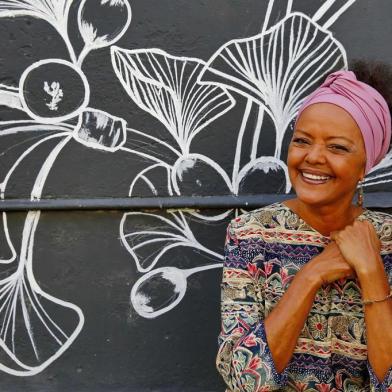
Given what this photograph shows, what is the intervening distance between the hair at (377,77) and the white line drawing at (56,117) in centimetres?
114

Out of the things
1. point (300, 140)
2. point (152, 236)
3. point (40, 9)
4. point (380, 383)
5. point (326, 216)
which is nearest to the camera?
point (380, 383)

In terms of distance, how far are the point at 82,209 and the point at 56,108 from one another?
444 millimetres

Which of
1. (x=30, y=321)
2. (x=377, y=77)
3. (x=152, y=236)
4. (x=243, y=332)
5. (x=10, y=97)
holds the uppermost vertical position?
(x=377, y=77)

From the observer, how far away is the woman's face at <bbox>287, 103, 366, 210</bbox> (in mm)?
2062

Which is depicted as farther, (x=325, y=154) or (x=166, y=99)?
(x=166, y=99)

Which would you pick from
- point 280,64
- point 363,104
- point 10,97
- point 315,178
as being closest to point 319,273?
point 315,178

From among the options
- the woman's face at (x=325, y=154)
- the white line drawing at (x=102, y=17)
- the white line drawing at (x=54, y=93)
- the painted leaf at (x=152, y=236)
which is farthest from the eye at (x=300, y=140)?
the white line drawing at (x=54, y=93)

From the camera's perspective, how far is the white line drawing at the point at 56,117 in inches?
111

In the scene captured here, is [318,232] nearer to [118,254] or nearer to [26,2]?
[118,254]

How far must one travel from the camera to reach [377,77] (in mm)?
2277

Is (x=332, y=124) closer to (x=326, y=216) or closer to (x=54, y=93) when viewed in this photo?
(x=326, y=216)

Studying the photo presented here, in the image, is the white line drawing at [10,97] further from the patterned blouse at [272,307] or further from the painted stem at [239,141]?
the patterned blouse at [272,307]

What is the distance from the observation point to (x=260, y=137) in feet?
9.42

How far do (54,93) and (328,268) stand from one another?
56.1 inches
